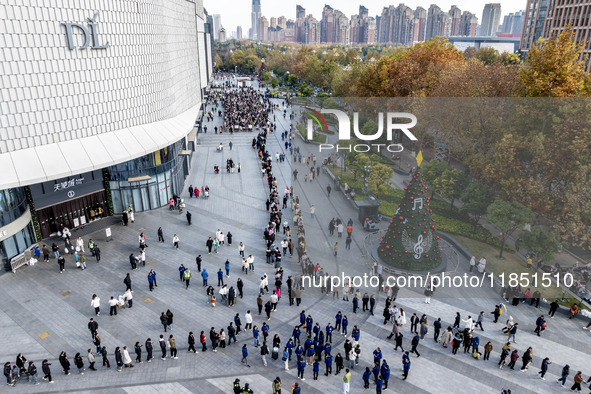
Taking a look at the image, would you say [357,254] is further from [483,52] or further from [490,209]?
[483,52]

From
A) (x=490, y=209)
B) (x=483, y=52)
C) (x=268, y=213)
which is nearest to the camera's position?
(x=490, y=209)

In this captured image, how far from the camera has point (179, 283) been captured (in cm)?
2081

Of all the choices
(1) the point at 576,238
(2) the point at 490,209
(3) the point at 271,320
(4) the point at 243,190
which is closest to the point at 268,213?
(4) the point at 243,190

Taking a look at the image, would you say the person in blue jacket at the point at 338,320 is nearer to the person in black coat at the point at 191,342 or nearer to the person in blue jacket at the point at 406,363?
the person in blue jacket at the point at 406,363

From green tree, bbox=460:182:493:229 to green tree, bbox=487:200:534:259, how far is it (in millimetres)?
1027

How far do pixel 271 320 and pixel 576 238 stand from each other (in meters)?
16.4

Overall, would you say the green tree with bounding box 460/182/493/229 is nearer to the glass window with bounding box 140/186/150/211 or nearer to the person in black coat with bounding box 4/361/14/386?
the glass window with bounding box 140/186/150/211

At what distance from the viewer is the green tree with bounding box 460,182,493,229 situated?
2325cm

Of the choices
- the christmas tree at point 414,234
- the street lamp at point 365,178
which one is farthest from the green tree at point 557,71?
the street lamp at point 365,178

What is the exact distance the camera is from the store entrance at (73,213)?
24.8 metres

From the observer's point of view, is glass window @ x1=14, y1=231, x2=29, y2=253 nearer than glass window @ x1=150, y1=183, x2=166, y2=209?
Yes

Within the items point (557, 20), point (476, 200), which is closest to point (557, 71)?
point (476, 200)
